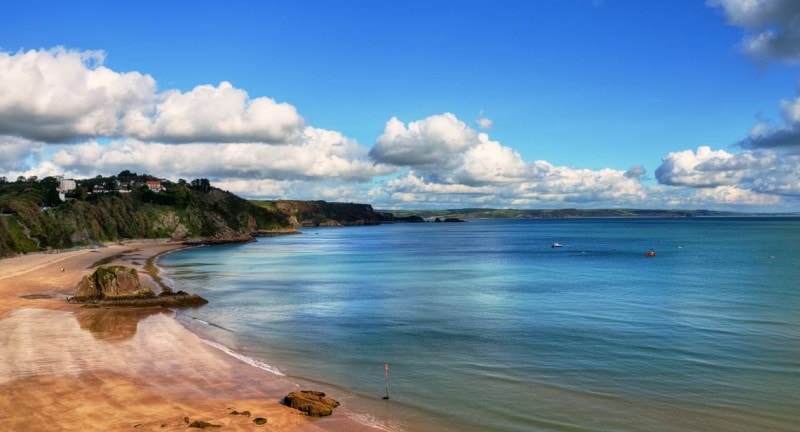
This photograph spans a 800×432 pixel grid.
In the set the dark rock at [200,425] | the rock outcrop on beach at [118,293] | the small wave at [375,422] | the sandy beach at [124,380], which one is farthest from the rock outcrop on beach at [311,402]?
the rock outcrop on beach at [118,293]

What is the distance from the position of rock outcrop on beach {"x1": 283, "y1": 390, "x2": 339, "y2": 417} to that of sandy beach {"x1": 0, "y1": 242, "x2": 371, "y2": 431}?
1.17 feet

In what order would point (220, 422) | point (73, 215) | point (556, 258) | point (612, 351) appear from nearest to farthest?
point (220, 422) → point (612, 351) → point (556, 258) → point (73, 215)

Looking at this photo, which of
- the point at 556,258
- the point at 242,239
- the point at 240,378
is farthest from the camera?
the point at 242,239

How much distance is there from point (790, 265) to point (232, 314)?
280 ft

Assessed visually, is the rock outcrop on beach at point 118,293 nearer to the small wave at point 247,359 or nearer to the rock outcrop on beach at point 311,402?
the small wave at point 247,359

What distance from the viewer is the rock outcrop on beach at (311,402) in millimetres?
22125

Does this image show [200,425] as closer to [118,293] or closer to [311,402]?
[311,402]

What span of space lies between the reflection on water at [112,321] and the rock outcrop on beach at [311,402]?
18722mm

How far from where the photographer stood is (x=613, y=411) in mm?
23094

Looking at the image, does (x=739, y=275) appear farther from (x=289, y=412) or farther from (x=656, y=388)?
(x=289, y=412)

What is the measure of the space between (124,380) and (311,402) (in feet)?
33.4

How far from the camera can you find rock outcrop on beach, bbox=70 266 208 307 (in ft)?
164

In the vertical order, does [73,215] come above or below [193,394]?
above

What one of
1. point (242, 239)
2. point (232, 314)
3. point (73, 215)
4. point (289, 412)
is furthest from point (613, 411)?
point (242, 239)
